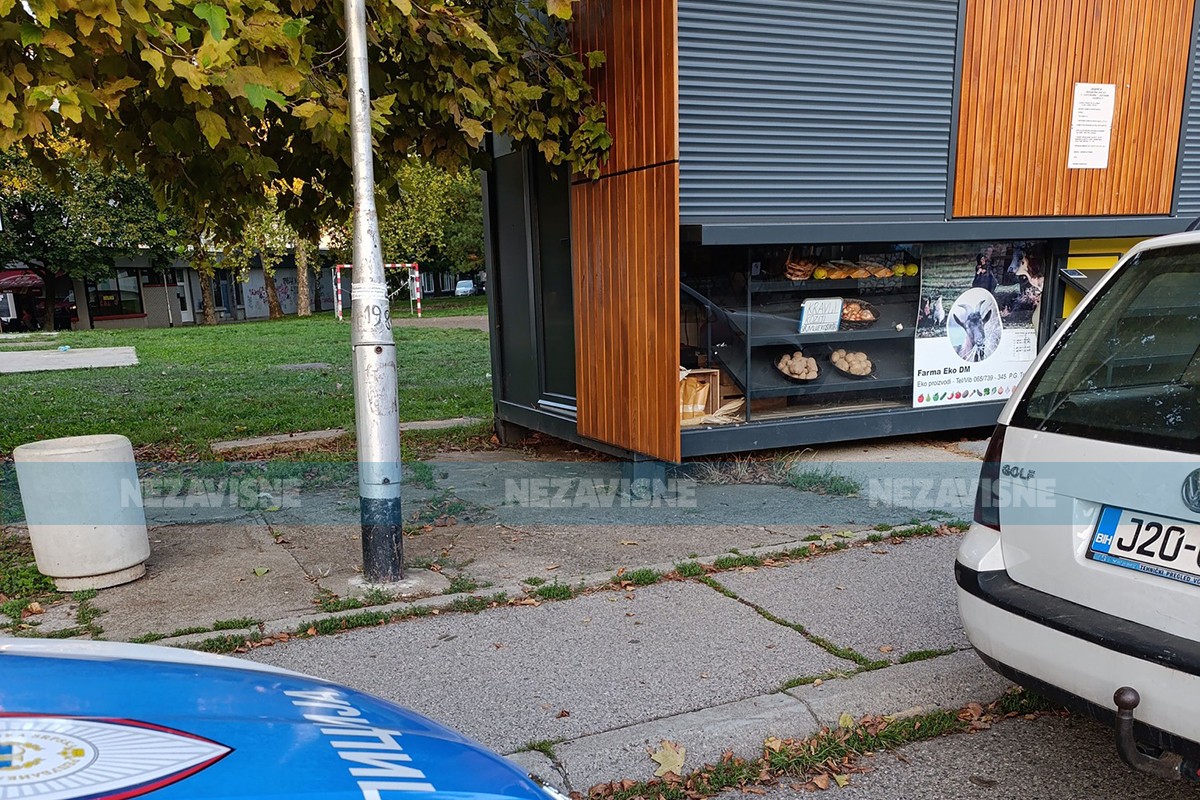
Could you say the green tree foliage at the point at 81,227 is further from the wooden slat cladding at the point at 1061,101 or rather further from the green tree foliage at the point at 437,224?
the wooden slat cladding at the point at 1061,101

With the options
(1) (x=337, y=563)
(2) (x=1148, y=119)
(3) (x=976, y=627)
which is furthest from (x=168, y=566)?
(2) (x=1148, y=119)

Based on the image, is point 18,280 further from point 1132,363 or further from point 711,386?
point 1132,363

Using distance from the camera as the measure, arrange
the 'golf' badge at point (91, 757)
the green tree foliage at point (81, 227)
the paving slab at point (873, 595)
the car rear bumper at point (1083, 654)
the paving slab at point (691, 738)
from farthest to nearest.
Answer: the green tree foliage at point (81, 227)
the paving slab at point (873, 595)
the paving slab at point (691, 738)
the car rear bumper at point (1083, 654)
the 'golf' badge at point (91, 757)

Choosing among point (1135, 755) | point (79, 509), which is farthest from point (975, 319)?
point (79, 509)

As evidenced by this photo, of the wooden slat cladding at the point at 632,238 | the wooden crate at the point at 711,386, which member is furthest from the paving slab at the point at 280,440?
the wooden crate at the point at 711,386

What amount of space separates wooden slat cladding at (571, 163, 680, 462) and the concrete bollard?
3.40 m

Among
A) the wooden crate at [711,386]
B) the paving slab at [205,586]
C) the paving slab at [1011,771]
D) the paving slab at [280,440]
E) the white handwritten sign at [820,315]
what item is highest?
the white handwritten sign at [820,315]

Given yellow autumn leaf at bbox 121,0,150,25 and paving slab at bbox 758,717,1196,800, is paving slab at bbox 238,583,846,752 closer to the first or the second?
paving slab at bbox 758,717,1196,800

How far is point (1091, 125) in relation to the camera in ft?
24.8

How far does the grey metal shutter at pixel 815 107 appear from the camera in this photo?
249 inches

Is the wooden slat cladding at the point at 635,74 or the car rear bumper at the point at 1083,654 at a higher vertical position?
the wooden slat cladding at the point at 635,74

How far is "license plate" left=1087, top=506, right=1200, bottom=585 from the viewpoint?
2506 millimetres

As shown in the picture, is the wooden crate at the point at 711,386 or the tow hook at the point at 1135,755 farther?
the wooden crate at the point at 711,386

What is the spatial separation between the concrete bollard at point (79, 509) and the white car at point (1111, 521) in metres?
4.35
